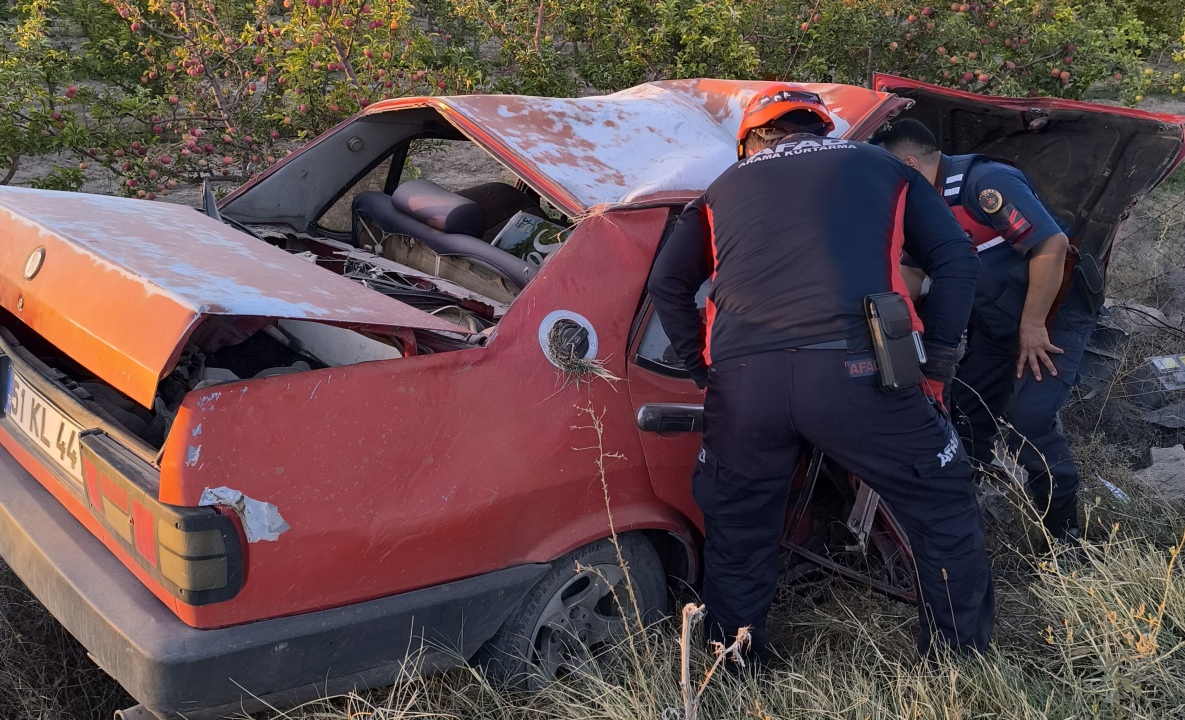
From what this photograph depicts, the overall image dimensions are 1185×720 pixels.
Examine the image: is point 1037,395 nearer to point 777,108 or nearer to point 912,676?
point 912,676

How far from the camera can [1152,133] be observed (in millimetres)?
3639

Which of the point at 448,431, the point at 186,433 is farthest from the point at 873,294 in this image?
the point at 186,433

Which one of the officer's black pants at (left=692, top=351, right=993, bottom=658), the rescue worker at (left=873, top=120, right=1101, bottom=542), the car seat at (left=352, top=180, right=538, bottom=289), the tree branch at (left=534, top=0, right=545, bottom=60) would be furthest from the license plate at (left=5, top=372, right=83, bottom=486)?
the tree branch at (left=534, top=0, right=545, bottom=60)

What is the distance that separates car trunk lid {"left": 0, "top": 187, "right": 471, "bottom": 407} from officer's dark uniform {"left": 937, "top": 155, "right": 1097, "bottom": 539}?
197 cm

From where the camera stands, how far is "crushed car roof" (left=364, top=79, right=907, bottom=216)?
2617mm

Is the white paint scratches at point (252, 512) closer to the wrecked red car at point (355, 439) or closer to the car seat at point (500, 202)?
the wrecked red car at point (355, 439)

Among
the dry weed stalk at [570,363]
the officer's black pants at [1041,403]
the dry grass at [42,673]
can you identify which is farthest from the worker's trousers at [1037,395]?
the dry grass at [42,673]

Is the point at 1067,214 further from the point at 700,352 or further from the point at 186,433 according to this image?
the point at 186,433

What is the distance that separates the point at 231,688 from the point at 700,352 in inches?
53.8

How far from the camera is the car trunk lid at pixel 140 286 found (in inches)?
71.2

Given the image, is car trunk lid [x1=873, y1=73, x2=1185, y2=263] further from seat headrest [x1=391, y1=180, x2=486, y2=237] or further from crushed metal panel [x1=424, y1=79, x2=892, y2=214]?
seat headrest [x1=391, y1=180, x2=486, y2=237]

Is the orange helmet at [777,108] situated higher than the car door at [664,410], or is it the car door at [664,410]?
the orange helmet at [777,108]

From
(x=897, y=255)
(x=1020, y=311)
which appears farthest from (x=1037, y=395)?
(x=897, y=255)

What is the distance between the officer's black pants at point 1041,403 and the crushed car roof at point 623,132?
984 mm
